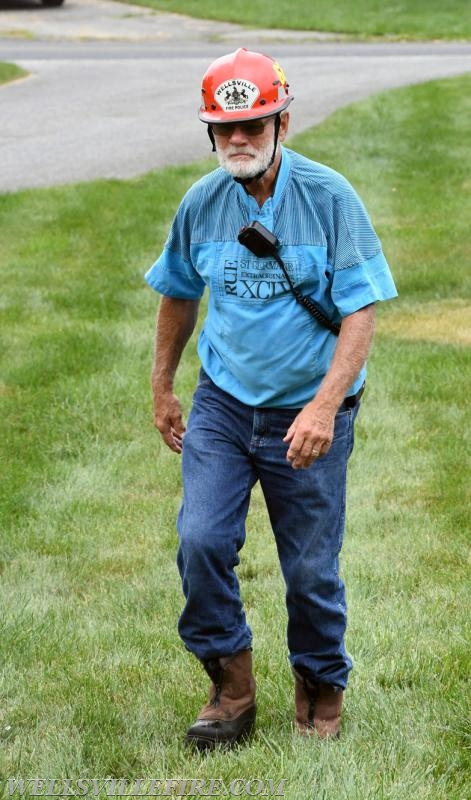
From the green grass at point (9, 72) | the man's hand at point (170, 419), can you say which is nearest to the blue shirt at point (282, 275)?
the man's hand at point (170, 419)

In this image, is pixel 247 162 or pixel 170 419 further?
pixel 170 419

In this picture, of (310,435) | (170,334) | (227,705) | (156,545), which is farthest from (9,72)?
(310,435)

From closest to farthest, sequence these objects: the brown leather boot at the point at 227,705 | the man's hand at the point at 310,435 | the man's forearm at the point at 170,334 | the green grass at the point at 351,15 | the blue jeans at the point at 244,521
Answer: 1. the man's hand at the point at 310,435
2. the blue jeans at the point at 244,521
3. the brown leather boot at the point at 227,705
4. the man's forearm at the point at 170,334
5. the green grass at the point at 351,15

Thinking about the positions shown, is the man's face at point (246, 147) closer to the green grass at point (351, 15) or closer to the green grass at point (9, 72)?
the green grass at point (9, 72)

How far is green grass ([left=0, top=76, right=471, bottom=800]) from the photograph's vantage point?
4.16m

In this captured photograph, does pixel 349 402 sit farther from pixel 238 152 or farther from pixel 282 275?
pixel 238 152

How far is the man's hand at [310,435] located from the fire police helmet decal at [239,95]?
852mm

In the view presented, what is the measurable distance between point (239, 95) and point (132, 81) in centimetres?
1793

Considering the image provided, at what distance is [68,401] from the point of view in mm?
8023

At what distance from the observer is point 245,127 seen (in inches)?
156

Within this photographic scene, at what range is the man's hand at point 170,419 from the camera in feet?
14.9

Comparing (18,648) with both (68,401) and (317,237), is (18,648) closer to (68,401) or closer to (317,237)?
(317,237)

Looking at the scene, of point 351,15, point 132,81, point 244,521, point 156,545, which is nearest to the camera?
point 244,521

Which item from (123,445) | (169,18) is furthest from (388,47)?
(123,445)
